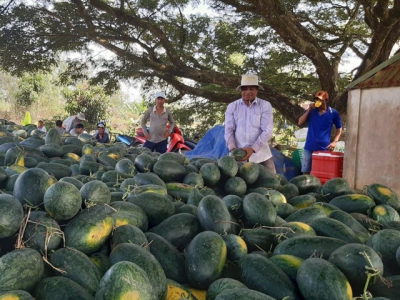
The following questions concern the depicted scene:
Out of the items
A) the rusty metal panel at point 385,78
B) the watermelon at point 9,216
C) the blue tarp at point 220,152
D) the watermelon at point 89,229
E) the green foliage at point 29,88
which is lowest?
the blue tarp at point 220,152

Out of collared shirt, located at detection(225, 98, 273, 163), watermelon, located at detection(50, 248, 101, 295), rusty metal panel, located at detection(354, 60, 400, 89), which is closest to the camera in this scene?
watermelon, located at detection(50, 248, 101, 295)

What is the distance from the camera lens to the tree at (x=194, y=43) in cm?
995

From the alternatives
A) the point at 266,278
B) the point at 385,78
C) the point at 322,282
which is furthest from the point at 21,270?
the point at 385,78

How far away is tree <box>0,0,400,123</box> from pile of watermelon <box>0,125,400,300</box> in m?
7.96

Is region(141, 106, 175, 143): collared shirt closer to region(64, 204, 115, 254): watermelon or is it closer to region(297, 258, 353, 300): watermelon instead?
region(64, 204, 115, 254): watermelon

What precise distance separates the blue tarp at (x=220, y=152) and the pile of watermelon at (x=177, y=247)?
198 inches

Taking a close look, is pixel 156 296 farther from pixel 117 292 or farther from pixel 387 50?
pixel 387 50

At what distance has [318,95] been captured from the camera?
6.16 meters

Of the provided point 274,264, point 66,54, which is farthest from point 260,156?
point 66,54

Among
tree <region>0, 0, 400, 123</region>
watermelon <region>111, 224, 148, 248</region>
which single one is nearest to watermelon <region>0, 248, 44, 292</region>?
watermelon <region>111, 224, 148, 248</region>

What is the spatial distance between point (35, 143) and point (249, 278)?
9.42 feet

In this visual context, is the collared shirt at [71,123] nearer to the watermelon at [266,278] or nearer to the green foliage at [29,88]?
the watermelon at [266,278]

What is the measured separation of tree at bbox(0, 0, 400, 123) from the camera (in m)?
9.95

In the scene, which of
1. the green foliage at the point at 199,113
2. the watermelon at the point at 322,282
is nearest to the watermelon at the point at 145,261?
the watermelon at the point at 322,282
